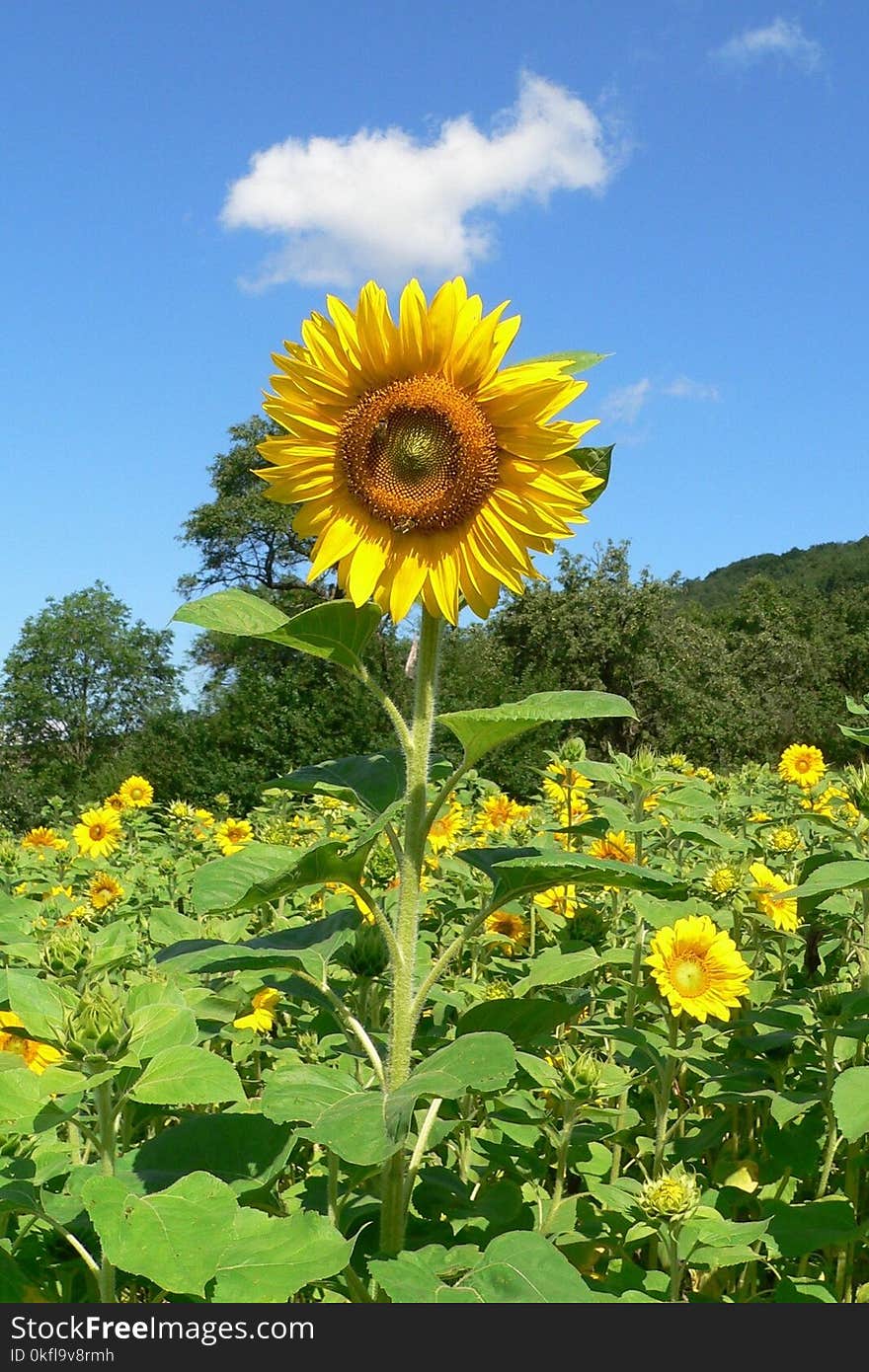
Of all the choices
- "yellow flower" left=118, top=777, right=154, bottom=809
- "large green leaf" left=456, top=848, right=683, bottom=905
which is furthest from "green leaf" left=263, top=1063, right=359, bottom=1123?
"yellow flower" left=118, top=777, right=154, bottom=809

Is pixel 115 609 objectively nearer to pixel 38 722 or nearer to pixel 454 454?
pixel 38 722

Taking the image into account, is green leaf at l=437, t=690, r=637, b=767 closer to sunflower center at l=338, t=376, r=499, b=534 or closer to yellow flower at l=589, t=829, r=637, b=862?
sunflower center at l=338, t=376, r=499, b=534

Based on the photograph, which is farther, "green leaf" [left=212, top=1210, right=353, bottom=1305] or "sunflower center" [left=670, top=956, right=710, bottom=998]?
"sunflower center" [left=670, top=956, right=710, bottom=998]

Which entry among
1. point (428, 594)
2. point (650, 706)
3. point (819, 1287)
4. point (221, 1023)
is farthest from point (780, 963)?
point (650, 706)

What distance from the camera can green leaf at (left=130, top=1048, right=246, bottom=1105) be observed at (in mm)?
1475

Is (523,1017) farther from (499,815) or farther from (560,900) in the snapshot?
(499,815)

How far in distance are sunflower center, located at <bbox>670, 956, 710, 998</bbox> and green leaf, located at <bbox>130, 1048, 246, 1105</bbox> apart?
131cm

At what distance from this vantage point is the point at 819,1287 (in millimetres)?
2016

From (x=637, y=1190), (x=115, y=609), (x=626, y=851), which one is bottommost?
(x=637, y=1190)

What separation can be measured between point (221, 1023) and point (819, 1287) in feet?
4.32

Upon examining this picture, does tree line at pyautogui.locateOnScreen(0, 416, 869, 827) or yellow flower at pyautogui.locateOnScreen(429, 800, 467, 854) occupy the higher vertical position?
tree line at pyautogui.locateOnScreen(0, 416, 869, 827)

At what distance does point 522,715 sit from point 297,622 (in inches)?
14.2

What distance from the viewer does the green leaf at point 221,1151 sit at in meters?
1.63

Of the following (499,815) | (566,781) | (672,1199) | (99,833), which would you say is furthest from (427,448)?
(99,833)
